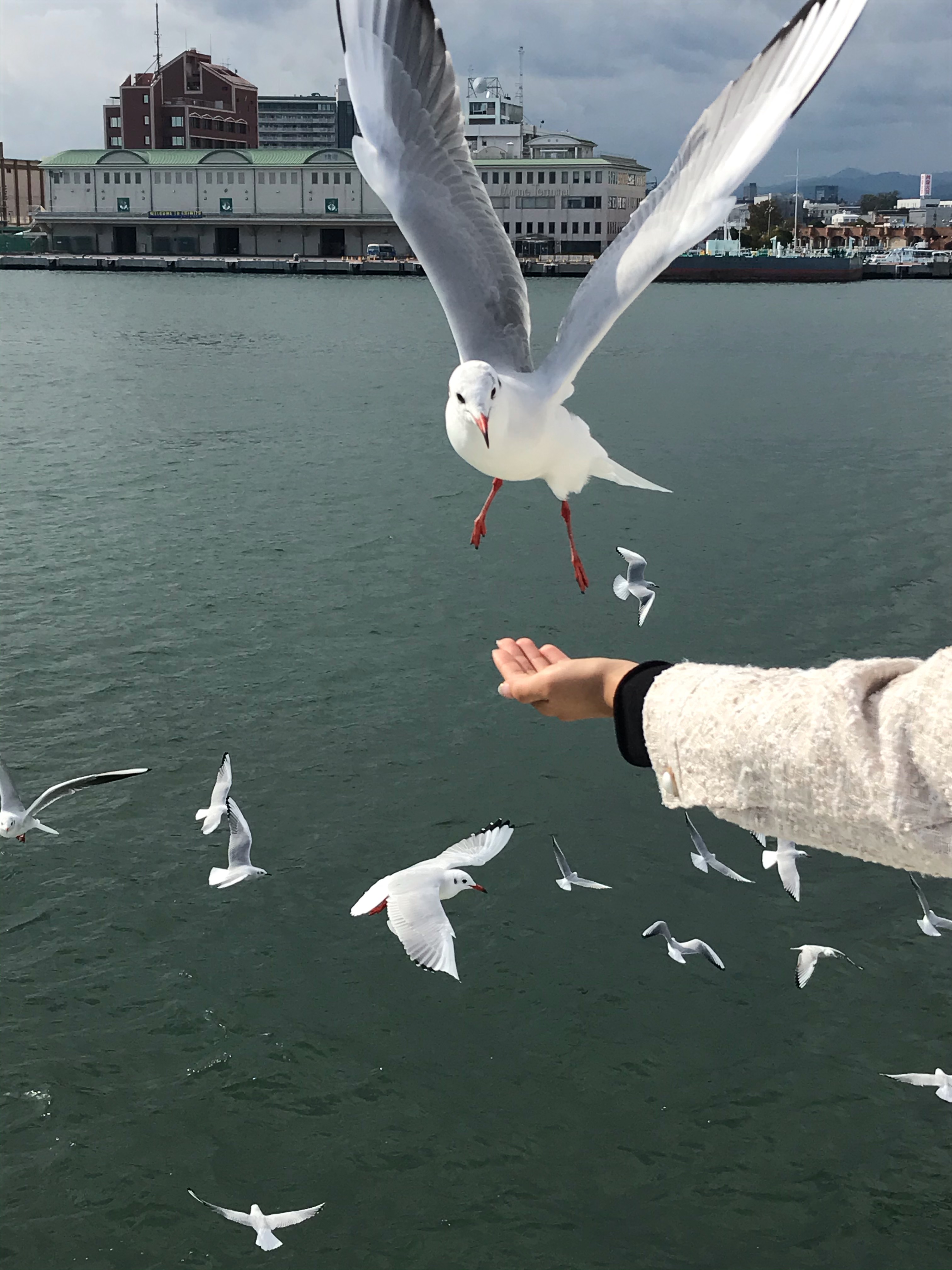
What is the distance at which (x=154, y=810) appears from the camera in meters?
11.3

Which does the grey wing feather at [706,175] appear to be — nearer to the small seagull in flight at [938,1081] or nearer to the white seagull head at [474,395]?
the white seagull head at [474,395]

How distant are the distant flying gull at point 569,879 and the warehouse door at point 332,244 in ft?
288

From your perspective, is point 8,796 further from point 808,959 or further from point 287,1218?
point 808,959

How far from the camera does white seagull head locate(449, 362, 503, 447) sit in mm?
2301

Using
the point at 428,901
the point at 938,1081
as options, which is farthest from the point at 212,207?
the point at 938,1081

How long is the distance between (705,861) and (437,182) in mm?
6757

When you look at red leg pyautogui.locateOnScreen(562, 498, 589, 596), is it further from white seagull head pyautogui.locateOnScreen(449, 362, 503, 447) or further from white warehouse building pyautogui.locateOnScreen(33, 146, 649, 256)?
white warehouse building pyautogui.locateOnScreen(33, 146, 649, 256)

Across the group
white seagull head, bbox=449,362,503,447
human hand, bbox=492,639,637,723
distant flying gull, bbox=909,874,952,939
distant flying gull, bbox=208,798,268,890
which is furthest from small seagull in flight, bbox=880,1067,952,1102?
human hand, bbox=492,639,637,723

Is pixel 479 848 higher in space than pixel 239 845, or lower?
higher

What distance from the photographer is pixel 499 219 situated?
3977 millimetres

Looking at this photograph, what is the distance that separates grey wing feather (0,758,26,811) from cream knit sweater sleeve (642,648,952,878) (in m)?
6.58

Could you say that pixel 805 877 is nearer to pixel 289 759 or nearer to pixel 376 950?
pixel 376 950

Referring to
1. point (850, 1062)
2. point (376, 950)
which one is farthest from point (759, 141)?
point (376, 950)

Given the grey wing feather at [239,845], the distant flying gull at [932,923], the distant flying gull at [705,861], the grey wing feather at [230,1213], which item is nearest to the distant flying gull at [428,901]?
the grey wing feather at [230,1213]
